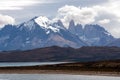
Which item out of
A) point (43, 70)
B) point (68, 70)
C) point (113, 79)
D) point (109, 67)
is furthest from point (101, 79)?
point (43, 70)

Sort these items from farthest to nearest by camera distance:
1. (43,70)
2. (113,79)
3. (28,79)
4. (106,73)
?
(43,70) < (106,73) < (28,79) < (113,79)

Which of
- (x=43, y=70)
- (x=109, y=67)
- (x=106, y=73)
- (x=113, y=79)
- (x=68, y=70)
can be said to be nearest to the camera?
(x=113, y=79)

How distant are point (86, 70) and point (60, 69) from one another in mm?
15607

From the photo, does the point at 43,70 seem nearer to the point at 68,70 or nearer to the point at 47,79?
the point at 68,70

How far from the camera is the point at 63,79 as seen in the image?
104562mm

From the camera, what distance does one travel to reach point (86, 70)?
136125 millimetres

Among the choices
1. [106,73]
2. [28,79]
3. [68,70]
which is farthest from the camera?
[68,70]

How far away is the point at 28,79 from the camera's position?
108m

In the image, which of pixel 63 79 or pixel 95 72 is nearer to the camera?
pixel 63 79

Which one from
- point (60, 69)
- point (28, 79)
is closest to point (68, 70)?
point (60, 69)

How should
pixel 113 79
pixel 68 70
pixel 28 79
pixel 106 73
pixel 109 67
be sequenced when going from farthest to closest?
pixel 68 70
pixel 109 67
pixel 106 73
pixel 28 79
pixel 113 79

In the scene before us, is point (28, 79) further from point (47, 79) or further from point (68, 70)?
point (68, 70)

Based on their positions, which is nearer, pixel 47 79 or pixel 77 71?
pixel 47 79

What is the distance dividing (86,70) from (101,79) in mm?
34165
